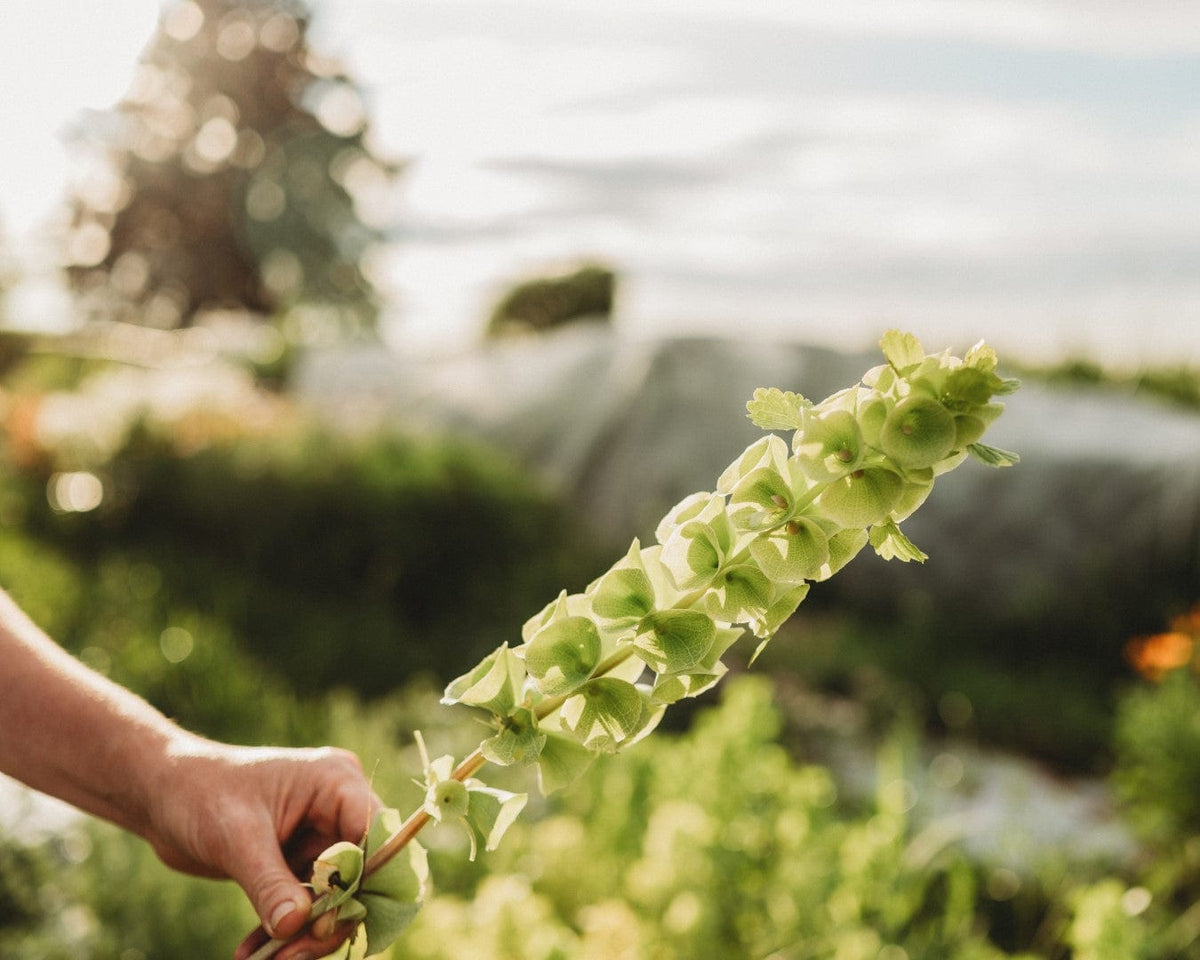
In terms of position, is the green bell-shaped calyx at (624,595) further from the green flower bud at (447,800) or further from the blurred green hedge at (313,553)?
the blurred green hedge at (313,553)

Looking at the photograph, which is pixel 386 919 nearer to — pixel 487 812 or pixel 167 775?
pixel 487 812

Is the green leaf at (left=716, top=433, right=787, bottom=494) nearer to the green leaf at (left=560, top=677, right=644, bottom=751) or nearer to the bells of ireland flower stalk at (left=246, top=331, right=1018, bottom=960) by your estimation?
the bells of ireland flower stalk at (left=246, top=331, right=1018, bottom=960)

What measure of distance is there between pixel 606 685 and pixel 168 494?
630cm

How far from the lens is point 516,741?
73 centimetres

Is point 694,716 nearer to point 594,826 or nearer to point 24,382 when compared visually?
point 594,826

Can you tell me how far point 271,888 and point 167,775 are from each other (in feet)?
0.69

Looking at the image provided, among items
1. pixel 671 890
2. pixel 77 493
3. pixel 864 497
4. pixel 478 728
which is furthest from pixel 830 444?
pixel 77 493

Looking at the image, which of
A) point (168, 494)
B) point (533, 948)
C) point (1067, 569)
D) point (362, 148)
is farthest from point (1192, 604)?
point (362, 148)

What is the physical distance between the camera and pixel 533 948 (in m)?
1.86

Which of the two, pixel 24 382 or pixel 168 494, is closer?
pixel 168 494

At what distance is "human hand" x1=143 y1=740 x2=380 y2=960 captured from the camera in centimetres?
100

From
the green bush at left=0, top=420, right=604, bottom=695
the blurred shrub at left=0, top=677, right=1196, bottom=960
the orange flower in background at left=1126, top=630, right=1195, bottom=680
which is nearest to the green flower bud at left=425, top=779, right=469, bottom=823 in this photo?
the blurred shrub at left=0, top=677, right=1196, bottom=960

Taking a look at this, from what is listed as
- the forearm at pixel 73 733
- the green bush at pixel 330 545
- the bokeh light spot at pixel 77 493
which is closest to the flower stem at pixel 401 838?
the forearm at pixel 73 733

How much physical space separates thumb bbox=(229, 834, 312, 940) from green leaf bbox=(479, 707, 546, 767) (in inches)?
9.4
